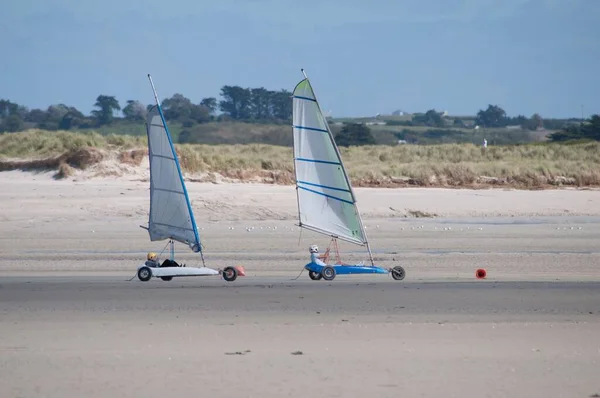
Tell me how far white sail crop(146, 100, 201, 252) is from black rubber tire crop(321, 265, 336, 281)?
2.31 metres

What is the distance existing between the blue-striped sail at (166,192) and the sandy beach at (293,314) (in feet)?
3.07

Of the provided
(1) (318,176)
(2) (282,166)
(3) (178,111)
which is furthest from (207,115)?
(1) (318,176)

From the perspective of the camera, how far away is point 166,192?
56.6 feet

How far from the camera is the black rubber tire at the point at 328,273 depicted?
1574 centimetres

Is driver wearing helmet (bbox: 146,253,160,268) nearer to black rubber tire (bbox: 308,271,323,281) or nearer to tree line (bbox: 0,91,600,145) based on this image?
black rubber tire (bbox: 308,271,323,281)

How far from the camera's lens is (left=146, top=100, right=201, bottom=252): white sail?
17016 millimetres

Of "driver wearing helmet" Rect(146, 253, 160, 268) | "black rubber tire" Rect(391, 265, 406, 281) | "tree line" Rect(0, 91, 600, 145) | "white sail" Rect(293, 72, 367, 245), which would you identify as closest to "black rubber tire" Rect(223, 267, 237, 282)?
"driver wearing helmet" Rect(146, 253, 160, 268)

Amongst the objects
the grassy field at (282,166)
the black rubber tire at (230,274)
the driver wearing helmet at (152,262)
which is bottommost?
the black rubber tire at (230,274)

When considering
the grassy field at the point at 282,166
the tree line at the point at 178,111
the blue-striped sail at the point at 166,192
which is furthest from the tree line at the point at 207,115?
the blue-striped sail at the point at 166,192

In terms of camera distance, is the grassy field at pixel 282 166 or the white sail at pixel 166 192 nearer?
the white sail at pixel 166 192

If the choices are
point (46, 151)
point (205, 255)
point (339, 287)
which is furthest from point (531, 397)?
point (46, 151)

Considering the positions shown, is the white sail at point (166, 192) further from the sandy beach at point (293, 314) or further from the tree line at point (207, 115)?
the tree line at point (207, 115)

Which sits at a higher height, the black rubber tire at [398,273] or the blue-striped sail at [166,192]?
the blue-striped sail at [166,192]

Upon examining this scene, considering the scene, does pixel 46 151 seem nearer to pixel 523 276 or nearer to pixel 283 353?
pixel 523 276
